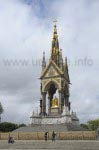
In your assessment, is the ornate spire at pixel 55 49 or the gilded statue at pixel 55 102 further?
the ornate spire at pixel 55 49

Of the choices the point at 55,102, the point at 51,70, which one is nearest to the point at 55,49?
the point at 51,70

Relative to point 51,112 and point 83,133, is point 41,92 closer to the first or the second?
point 51,112

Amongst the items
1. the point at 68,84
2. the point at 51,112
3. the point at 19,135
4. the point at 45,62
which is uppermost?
the point at 45,62

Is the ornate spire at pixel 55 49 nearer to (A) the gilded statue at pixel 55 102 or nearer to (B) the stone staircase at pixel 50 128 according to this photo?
(A) the gilded statue at pixel 55 102

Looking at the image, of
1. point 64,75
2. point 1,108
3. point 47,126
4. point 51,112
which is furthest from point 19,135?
point 1,108

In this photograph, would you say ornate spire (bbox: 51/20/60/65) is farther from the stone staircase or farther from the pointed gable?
the stone staircase

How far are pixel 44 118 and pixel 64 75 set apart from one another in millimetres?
8046

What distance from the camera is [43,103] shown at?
5728cm

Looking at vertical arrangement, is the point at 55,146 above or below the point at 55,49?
below

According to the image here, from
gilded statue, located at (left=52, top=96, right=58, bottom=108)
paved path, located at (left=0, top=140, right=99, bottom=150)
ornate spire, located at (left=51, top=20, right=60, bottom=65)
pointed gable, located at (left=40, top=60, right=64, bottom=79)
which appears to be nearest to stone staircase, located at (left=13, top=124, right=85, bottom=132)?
gilded statue, located at (left=52, top=96, right=58, bottom=108)

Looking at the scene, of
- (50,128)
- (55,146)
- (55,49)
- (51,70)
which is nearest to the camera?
(55,146)

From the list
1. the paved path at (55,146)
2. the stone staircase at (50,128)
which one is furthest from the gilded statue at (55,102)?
the paved path at (55,146)

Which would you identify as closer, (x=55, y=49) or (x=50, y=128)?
(x=50, y=128)

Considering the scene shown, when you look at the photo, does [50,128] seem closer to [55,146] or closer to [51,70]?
[51,70]
